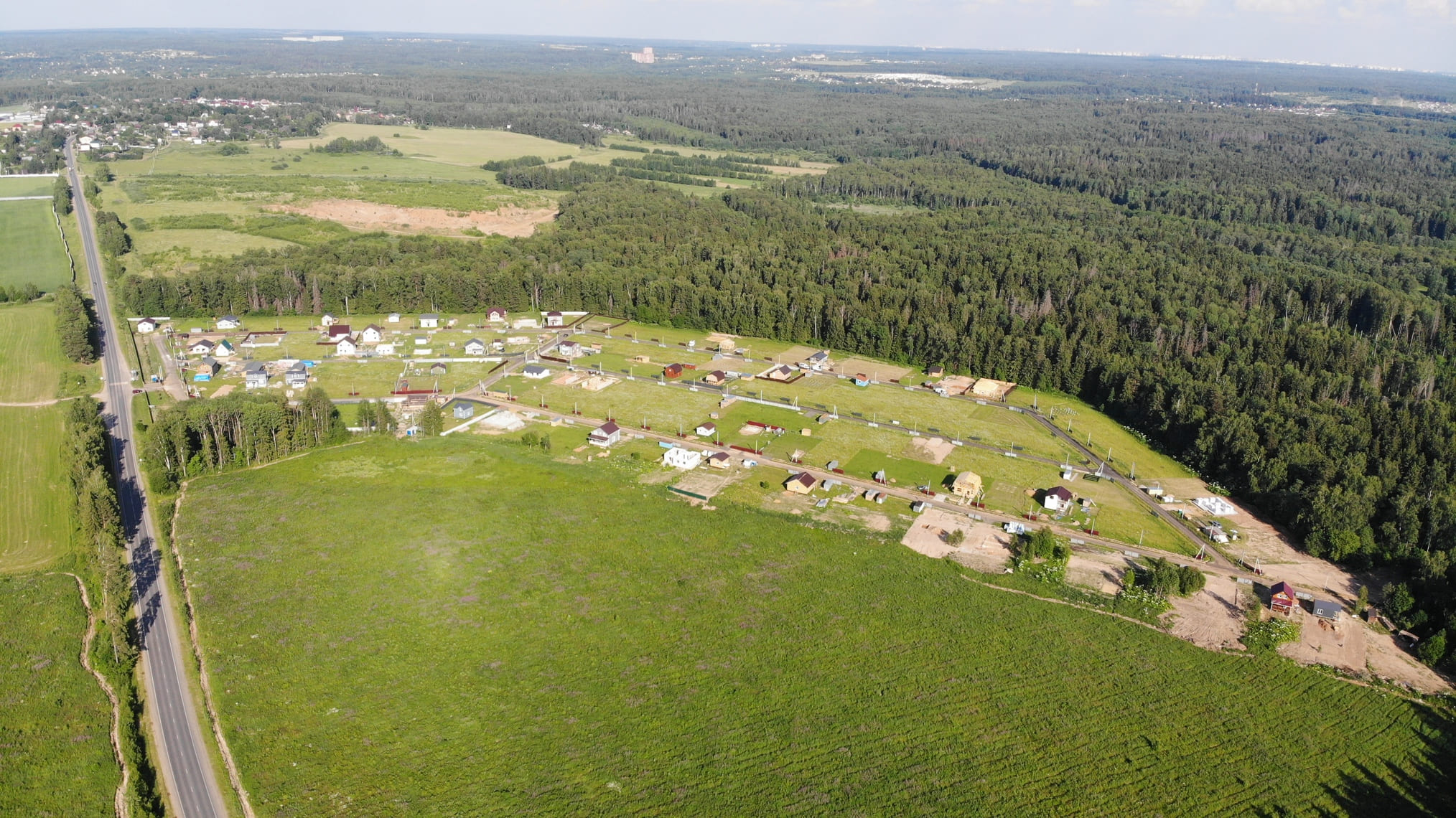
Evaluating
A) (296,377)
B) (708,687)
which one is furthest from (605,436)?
(708,687)

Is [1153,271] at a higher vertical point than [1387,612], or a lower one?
higher

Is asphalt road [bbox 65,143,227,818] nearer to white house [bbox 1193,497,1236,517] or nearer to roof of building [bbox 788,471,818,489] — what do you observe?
roof of building [bbox 788,471,818,489]

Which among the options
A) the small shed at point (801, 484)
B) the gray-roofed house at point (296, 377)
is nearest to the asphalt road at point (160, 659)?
the gray-roofed house at point (296, 377)

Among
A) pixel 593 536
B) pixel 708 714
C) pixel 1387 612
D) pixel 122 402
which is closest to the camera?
pixel 708 714

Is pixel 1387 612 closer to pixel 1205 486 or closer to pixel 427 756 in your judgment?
pixel 1205 486

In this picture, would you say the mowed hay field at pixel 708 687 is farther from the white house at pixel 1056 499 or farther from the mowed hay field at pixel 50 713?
the white house at pixel 1056 499

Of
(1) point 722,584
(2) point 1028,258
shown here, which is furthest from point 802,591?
(2) point 1028,258

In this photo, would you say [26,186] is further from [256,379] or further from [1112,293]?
[1112,293]
